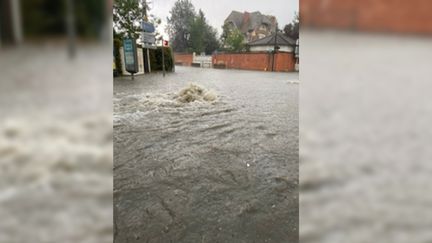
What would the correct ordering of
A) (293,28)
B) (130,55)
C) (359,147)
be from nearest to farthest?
1. (293,28)
2. (130,55)
3. (359,147)

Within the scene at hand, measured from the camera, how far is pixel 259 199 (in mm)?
760

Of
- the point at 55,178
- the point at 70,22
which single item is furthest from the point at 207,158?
the point at 70,22

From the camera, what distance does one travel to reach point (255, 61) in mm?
584

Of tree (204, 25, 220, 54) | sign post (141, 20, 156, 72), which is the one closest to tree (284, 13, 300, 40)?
tree (204, 25, 220, 54)

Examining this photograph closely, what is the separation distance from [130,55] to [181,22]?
0.11 metres

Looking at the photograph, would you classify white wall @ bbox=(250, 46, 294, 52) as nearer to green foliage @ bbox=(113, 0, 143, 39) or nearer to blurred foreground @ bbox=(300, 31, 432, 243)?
blurred foreground @ bbox=(300, 31, 432, 243)

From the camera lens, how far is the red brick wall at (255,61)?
57 cm

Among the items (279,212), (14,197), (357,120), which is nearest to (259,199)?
(279,212)

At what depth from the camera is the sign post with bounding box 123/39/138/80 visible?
1.88 ft

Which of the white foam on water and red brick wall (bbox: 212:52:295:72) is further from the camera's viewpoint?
the white foam on water

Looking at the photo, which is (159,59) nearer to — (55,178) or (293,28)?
(293,28)

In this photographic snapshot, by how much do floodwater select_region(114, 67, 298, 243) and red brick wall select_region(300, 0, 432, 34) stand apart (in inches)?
6.5

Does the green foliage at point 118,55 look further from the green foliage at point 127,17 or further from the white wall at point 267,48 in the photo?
the white wall at point 267,48

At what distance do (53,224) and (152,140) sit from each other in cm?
28
